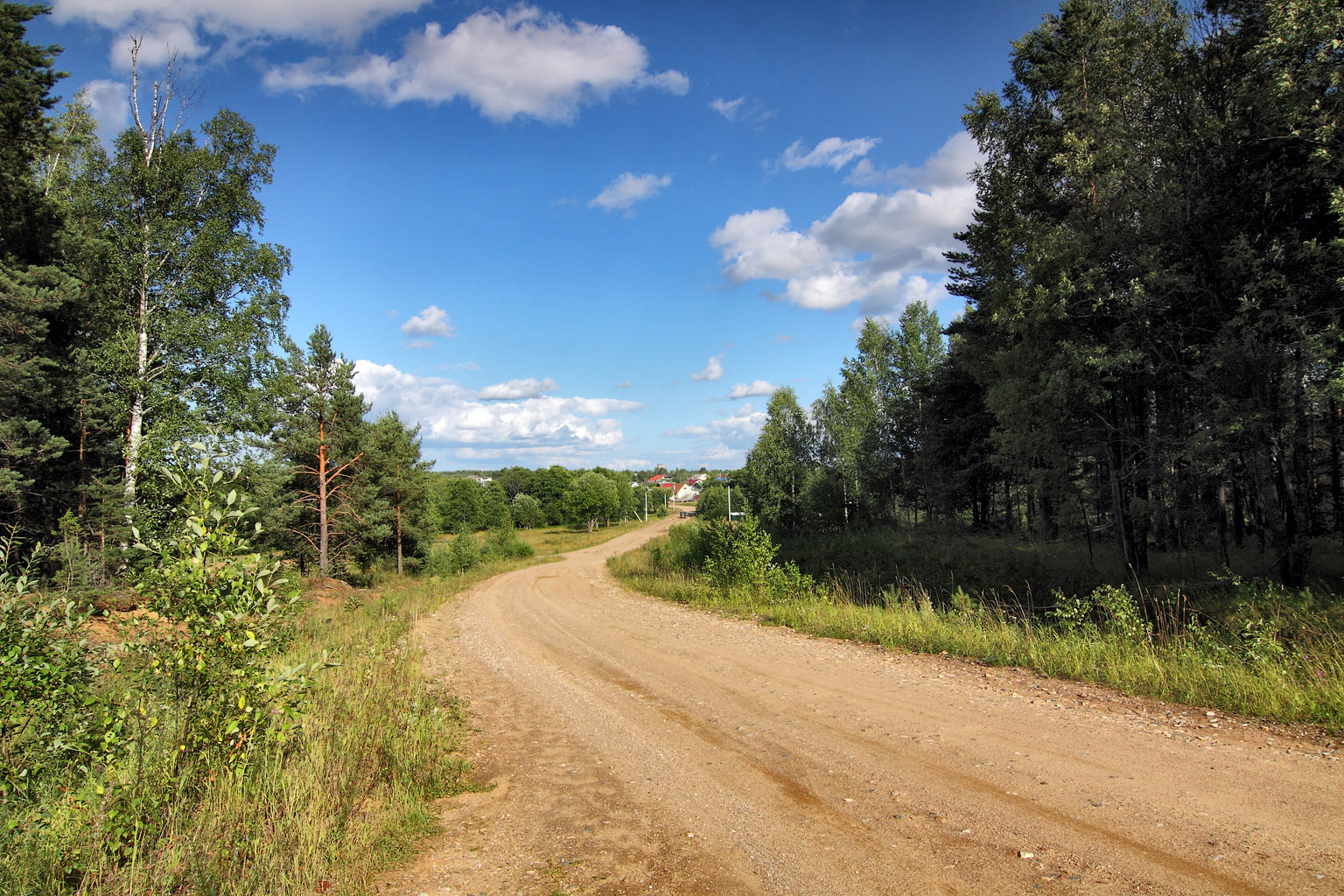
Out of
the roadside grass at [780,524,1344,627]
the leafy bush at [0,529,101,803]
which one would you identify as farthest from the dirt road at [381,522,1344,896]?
the roadside grass at [780,524,1344,627]

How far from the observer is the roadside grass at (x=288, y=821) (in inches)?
127

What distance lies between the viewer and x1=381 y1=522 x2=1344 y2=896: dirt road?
3.41 meters

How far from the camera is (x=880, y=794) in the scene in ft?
14.4

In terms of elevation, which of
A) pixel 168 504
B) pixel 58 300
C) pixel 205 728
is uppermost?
pixel 58 300

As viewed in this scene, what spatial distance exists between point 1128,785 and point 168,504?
7423 mm

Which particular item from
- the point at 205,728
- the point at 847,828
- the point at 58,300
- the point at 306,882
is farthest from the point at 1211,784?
the point at 58,300

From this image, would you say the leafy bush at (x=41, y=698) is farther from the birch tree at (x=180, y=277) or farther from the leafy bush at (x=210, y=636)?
the birch tree at (x=180, y=277)

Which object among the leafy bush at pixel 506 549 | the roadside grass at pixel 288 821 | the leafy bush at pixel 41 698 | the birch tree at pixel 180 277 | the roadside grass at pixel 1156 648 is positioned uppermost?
the birch tree at pixel 180 277

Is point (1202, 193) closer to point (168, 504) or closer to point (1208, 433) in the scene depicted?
point (1208, 433)

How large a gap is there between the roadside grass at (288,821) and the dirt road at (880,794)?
1.15 ft

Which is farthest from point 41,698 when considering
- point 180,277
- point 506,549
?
point 506,549

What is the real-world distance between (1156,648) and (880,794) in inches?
210

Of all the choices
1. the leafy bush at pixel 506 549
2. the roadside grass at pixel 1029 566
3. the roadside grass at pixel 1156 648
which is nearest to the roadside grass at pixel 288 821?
the roadside grass at pixel 1156 648

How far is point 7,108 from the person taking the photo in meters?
14.6
